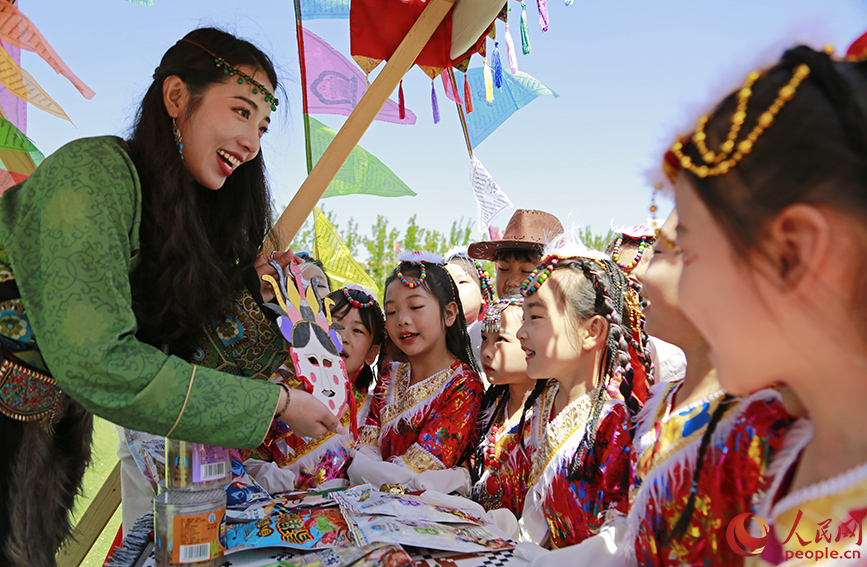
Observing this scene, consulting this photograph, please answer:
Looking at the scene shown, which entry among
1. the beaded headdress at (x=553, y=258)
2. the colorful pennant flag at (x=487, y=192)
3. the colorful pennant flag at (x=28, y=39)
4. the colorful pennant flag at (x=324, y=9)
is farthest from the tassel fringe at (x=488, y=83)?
the colorful pennant flag at (x=28, y=39)

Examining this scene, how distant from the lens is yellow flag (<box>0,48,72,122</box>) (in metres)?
2.36

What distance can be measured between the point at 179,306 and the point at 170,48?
793 mm

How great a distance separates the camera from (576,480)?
179cm

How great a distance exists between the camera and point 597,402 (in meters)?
1.91

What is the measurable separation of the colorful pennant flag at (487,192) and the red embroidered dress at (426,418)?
864 millimetres

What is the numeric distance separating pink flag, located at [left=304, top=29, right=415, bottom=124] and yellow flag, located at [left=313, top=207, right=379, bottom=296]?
715 mm

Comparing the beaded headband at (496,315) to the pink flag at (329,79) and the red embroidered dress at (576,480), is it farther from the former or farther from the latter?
the pink flag at (329,79)

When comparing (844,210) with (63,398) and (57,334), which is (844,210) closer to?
(57,334)

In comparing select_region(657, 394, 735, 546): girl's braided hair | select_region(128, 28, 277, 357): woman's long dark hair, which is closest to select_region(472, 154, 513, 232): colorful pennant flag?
select_region(128, 28, 277, 357): woman's long dark hair

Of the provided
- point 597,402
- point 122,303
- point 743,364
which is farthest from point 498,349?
point 743,364

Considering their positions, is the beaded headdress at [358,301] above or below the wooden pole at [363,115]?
below

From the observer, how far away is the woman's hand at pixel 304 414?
1.36 m

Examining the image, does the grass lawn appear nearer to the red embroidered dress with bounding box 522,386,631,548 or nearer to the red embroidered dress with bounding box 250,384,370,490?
the red embroidered dress with bounding box 250,384,370,490

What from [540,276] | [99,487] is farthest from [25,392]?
[99,487]
